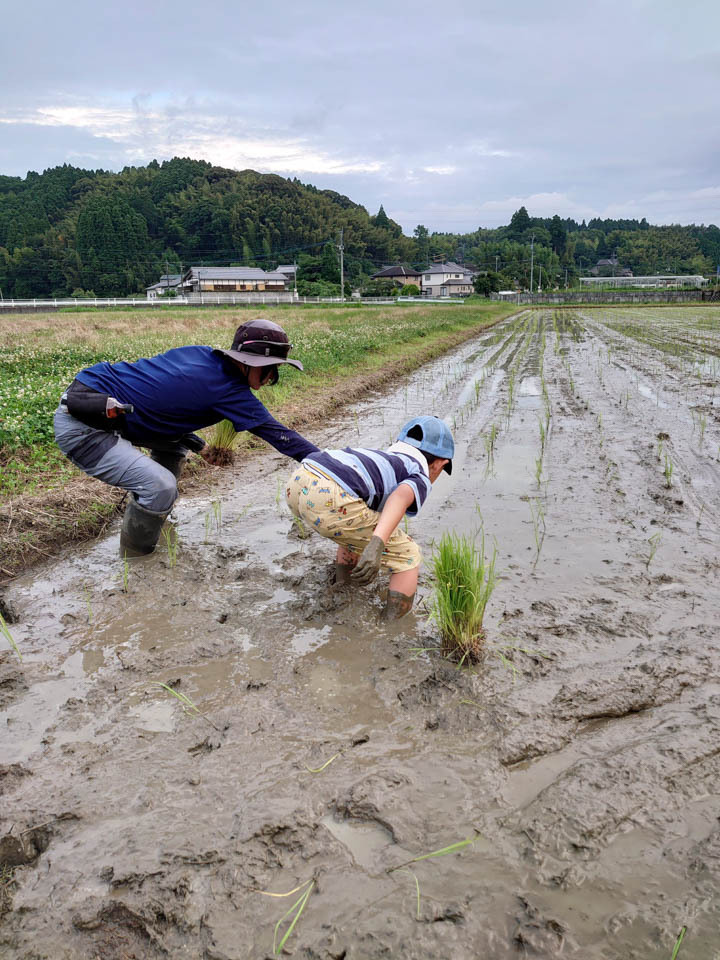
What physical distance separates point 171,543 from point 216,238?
90454 millimetres

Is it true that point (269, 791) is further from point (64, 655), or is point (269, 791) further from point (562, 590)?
point (562, 590)

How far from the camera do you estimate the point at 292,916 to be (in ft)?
4.95

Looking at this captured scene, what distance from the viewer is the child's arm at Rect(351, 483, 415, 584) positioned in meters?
2.59

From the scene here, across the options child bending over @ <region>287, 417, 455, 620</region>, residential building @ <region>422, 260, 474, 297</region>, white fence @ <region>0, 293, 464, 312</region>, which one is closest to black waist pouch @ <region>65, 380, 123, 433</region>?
child bending over @ <region>287, 417, 455, 620</region>

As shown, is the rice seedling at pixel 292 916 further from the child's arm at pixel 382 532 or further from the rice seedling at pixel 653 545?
the rice seedling at pixel 653 545

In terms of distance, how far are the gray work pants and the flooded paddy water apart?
0.48 meters

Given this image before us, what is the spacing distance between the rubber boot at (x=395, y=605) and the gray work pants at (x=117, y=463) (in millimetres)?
1324

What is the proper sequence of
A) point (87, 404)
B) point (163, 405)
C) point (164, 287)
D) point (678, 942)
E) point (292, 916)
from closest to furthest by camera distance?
point (678, 942) < point (292, 916) < point (87, 404) < point (163, 405) < point (164, 287)

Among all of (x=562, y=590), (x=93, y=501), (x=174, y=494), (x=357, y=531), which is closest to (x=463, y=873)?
(x=357, y=531)

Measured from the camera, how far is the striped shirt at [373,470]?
2934 millimetres

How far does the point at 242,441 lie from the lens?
6.46 meters

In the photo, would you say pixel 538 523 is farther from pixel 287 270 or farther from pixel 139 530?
pixel 287 270

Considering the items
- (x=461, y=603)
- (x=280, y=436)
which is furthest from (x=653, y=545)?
(x=280, y=436)

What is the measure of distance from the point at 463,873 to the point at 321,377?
8667mm
